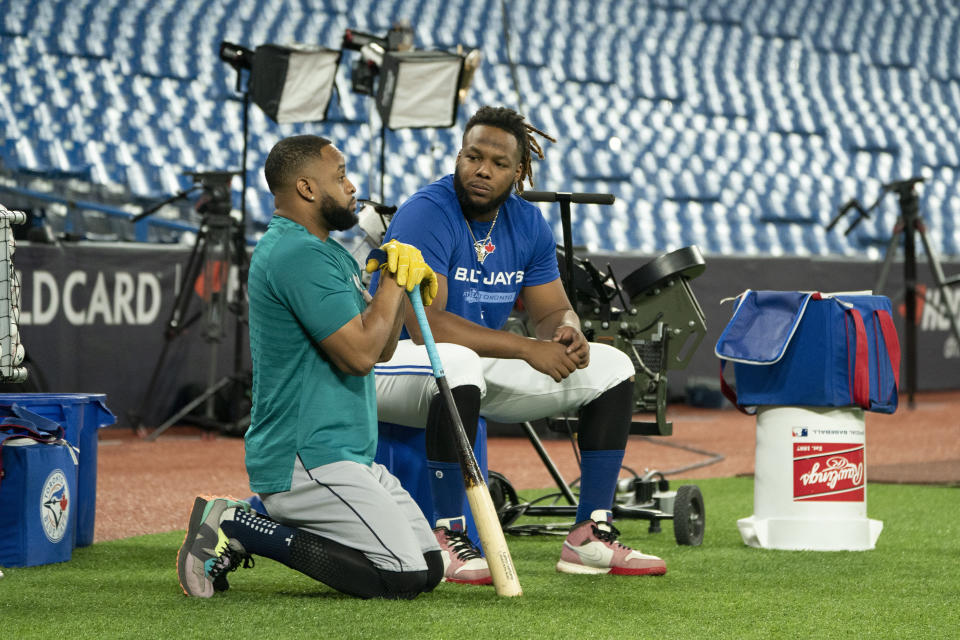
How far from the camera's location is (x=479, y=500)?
283 centimetres

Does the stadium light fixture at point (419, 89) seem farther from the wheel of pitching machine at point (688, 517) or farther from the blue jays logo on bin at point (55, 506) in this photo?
the blue jays logo on bin at point (55, 506)

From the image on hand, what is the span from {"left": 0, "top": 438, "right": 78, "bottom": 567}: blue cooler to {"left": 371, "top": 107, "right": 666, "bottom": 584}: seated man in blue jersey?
93 centimetres

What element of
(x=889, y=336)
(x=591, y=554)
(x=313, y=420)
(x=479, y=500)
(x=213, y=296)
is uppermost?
(x=889, y=336)

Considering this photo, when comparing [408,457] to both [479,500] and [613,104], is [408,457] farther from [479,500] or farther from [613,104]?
[613,104]

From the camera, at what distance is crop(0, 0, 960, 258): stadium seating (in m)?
10.0

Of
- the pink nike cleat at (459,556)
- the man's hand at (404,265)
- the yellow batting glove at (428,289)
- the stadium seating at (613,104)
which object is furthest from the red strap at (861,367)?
A: the stadium seating at (613,104)

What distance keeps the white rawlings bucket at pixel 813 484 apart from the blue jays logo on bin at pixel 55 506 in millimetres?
1984

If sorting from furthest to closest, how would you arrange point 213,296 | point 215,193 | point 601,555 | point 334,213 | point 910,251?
point 910,251 → point 213,296 → point 215,193 → point 601,555 → point 334,213

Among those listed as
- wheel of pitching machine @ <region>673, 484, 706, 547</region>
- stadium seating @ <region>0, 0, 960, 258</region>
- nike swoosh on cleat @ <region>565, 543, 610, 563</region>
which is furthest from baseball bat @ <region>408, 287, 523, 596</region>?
stadium seating @ <region>0, 0, 960, 258</region>

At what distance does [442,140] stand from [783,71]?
4926mm

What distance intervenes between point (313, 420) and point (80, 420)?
133cm

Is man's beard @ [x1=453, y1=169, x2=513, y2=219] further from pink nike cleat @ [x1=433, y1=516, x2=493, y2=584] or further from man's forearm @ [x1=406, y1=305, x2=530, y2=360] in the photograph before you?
pink nike cleat @ [x1=433, y1=516, x2=493, y2=584]

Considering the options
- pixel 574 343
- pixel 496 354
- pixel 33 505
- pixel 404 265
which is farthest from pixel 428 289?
pixel 33 505

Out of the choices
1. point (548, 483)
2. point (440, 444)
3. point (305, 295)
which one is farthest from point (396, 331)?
point (548, 483)
